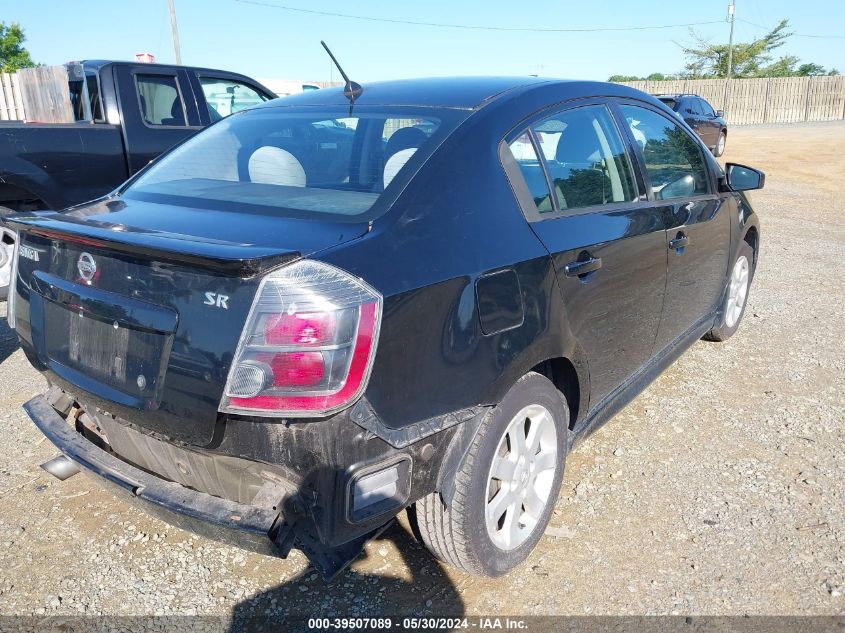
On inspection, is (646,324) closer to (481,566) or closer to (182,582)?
(481,566)

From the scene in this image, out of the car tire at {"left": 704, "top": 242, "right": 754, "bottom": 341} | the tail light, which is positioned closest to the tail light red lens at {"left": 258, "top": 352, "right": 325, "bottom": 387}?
the tail light

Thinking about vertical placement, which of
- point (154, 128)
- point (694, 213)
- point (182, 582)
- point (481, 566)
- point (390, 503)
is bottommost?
point (182, 582)

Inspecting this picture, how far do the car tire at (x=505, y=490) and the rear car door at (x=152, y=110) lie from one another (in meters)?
4.62

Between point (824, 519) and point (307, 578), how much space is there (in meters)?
2.12

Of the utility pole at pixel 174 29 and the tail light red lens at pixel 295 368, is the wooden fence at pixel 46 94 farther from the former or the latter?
the utility pole at pixel 174 29

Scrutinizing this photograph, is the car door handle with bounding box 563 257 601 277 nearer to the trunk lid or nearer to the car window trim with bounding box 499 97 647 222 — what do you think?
the car window trim with bounding box 499 97 647 222

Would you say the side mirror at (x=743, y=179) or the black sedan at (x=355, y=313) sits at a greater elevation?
the side mirror at (x=743, y=179)

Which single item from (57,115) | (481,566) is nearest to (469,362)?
(481,566)

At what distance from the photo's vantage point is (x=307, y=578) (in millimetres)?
2559

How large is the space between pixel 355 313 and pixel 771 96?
3627cm

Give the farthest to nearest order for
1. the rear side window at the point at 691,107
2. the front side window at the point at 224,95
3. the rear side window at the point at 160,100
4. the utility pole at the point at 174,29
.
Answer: the utility pole at the point at 174,29 < the rear side window at the point at 691,107 < the front side window at the point at 224,95 < the rear side window at the point at 160,100

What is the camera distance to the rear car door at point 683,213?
339 centimetres

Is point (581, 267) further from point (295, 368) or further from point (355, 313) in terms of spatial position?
point (295, 368)

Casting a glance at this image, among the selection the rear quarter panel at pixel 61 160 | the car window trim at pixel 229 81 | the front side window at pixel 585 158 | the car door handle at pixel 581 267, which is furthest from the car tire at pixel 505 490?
the car window trim at pixel 229 81
